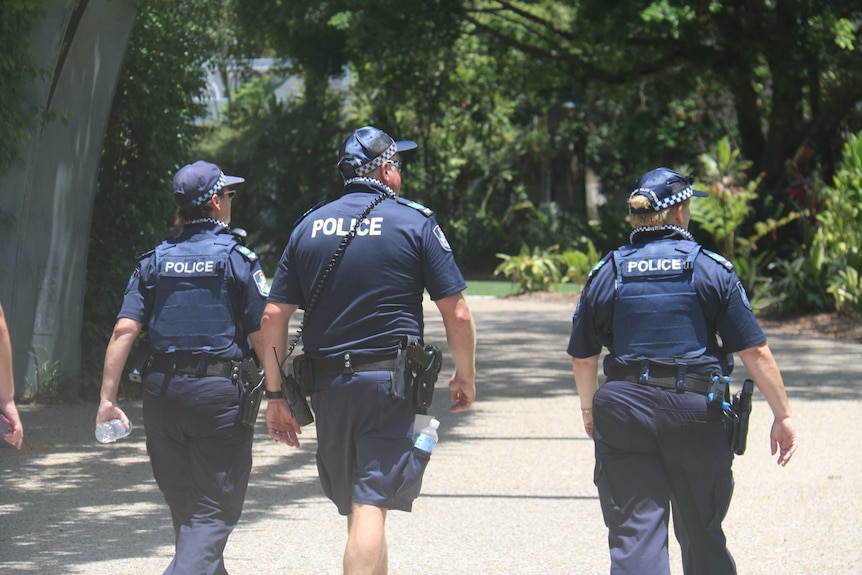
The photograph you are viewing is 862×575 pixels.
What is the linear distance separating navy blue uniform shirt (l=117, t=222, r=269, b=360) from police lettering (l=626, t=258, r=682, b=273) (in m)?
1.40

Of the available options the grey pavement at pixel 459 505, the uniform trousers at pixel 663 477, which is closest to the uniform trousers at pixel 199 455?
the grey pavement at pixel 459 505

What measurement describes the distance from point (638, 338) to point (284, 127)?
83.6ft

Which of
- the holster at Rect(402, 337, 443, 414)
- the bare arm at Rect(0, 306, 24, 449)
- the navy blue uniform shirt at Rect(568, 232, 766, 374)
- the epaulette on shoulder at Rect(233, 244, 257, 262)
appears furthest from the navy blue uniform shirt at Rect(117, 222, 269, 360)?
the navy blue uniform shirt at Rect(568, 232, 766, 374)

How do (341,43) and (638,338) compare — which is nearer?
(638,338)

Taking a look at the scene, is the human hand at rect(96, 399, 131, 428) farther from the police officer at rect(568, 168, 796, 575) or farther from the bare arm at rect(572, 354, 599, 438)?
the police officer at rect(568, 168, 796, 575)

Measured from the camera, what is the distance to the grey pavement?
18.3 ft

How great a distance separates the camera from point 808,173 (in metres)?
21.2

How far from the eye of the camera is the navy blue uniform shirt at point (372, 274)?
4.16 m

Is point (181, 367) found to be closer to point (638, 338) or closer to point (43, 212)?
point (638, 338)

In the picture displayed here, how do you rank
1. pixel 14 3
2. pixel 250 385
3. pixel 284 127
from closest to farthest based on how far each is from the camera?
1. pixel 250 385
2. pixel 14 3
3. pixel 284 127

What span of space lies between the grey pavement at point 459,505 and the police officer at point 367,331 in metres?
1.42

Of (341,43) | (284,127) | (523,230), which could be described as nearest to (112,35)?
(341,43)

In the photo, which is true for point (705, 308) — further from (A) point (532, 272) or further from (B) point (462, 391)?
(A) point (532, 272)

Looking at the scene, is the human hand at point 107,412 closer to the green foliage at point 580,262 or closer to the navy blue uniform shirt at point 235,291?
the navy blue uniform shirt at point 235,291
